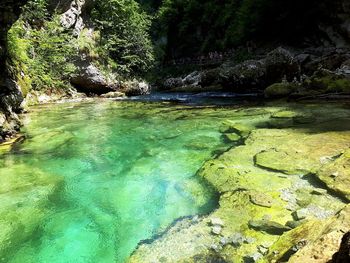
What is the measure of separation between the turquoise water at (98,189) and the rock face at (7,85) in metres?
0.72

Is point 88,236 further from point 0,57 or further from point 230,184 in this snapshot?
point 0,57

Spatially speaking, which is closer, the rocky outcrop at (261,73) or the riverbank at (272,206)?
the riverbank at (272,206)

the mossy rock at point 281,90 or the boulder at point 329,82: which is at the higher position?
the boulder at point 329,82

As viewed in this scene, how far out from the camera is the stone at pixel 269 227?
4.51 m

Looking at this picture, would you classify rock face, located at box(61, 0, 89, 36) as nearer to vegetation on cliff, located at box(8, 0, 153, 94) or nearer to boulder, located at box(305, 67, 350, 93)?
vegetation on cliff, located at box(8, 0, 153, 94)

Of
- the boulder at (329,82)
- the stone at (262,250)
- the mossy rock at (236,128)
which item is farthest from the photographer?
the boulder at (329,82)

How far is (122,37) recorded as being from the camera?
38.2 m

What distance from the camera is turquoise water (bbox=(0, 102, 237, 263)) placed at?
4870 mm

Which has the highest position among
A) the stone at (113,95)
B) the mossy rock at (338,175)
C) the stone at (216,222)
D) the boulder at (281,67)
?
the boulder at (281,67)

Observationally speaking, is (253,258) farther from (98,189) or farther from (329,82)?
(329,82)

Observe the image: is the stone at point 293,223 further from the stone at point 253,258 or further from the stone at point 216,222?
the stone at point 216,222

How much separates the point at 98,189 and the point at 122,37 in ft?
111

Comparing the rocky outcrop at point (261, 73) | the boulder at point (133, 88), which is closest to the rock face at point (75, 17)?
the boulder at point (133, 88)

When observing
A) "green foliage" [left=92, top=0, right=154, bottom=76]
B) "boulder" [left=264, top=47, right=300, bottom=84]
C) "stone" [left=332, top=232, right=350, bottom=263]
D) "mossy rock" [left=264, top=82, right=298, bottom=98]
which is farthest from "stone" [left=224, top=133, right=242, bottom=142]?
"green foliage" [left=92, top=0, right=154, bottom=76]
